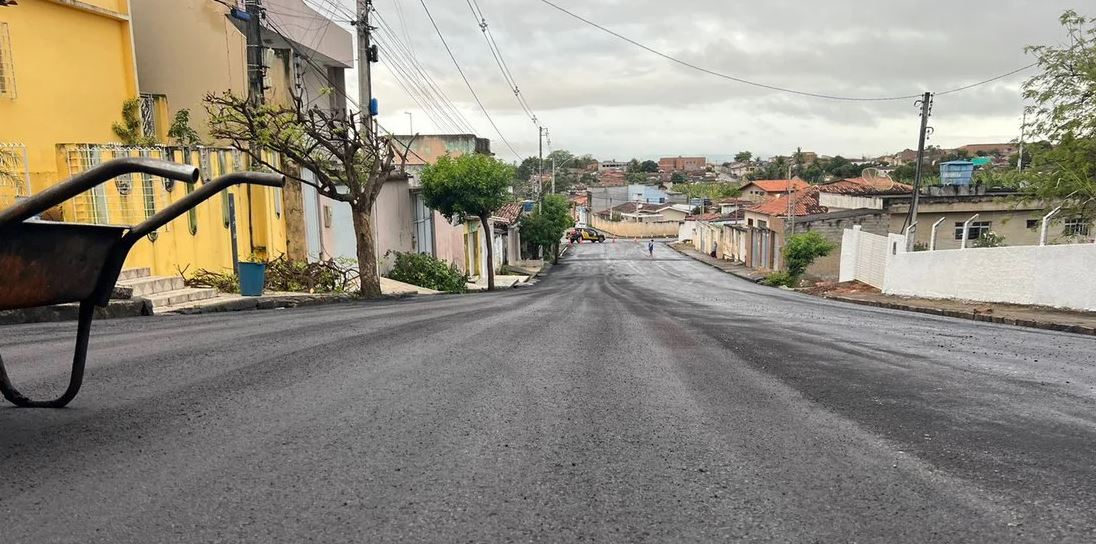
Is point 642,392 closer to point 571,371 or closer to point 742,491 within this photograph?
point 571,371

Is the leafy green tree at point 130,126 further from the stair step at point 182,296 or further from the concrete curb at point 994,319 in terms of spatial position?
the concrete curb at point 994,319

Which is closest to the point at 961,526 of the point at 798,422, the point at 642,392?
the point at 798,422

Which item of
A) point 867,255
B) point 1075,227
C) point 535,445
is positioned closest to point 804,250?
point 867,255

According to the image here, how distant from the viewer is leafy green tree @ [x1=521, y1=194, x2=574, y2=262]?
4572cm

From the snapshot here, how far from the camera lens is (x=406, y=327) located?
816cm

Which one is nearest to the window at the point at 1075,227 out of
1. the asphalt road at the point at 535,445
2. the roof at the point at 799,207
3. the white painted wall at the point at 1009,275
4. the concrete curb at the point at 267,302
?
the white painted wall at the point at 1009,275

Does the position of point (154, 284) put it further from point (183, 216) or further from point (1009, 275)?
point (1009, 275)

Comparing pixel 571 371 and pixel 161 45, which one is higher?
pixel 161 45

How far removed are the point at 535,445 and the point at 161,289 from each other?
970 centimetres

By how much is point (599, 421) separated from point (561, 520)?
1.34 meters

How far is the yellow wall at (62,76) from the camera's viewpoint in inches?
444

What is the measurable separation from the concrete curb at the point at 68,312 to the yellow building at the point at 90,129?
2361 millimetres

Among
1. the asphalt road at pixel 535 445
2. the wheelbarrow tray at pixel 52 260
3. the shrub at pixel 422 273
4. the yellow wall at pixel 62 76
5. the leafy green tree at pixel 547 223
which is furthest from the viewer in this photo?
the leafy green tree at pixel 547 223

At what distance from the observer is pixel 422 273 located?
74.4ft
